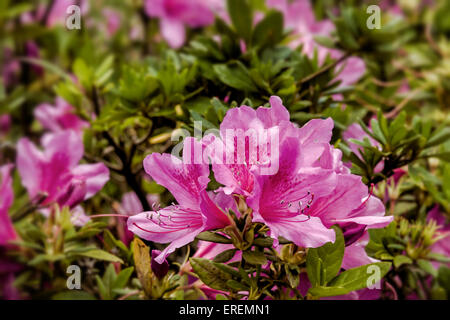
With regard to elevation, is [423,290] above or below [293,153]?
below

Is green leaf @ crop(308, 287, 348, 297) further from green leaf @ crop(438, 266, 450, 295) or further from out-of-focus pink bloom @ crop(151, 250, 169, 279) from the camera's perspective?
green leaf @ crop(438, 266, 450, 295)

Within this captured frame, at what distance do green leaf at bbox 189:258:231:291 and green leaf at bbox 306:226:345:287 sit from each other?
4.8 inches

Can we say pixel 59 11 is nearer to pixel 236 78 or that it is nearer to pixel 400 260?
pixel 236 78

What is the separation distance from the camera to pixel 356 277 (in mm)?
777

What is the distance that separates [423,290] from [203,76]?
1.97 feet

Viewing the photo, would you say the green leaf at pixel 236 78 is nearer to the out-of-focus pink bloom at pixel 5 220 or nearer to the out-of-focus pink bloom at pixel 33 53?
the out-of-focus pink bloom at pixel 5 220

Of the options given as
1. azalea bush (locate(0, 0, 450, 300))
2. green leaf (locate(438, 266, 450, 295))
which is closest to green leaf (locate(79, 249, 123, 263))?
azalea bush (locate(0, 0, 450, 300))

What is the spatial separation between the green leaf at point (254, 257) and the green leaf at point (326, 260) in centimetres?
8

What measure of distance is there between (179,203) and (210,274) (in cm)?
11

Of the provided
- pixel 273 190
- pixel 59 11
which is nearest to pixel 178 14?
pixel 59 11

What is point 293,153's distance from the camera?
2.31ft

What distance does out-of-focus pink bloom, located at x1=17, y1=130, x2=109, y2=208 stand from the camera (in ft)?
3.31
